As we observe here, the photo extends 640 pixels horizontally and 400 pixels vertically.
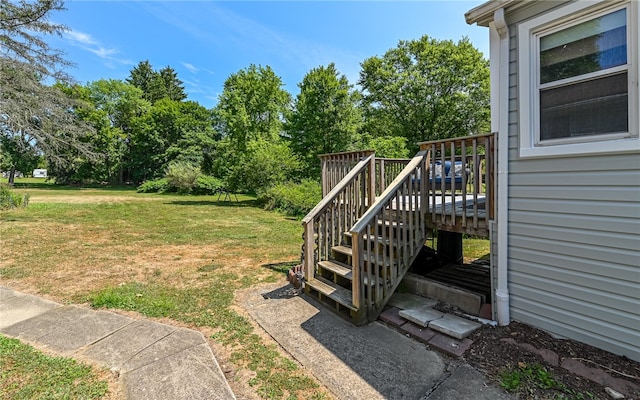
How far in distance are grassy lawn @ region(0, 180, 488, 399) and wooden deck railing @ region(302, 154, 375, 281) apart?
0.88 m

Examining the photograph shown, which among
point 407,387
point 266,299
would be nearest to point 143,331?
point 266,299

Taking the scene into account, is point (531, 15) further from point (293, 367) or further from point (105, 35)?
point (105, 35)

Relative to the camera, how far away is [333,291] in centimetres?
338

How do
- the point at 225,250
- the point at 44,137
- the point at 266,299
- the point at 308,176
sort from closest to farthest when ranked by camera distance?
the point at 266,299 < the point at 225,250 < the point at 44,137 < the point at 308,176

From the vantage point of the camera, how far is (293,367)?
2.32 m

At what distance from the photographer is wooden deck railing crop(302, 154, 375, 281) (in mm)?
3740

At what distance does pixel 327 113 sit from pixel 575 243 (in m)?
15.3

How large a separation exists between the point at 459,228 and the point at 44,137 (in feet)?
38.3

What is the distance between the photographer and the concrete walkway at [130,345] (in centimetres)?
204

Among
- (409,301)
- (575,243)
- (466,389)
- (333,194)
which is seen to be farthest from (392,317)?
(575,243)

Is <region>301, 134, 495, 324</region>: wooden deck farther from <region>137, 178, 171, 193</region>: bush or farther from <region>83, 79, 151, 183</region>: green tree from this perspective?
<region>83, 79, 151, 183</region>: green tree

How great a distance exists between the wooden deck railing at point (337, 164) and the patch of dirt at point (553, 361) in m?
2.58

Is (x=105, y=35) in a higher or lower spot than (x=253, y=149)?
higher

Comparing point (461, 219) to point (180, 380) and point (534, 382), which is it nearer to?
point (534, 382)
